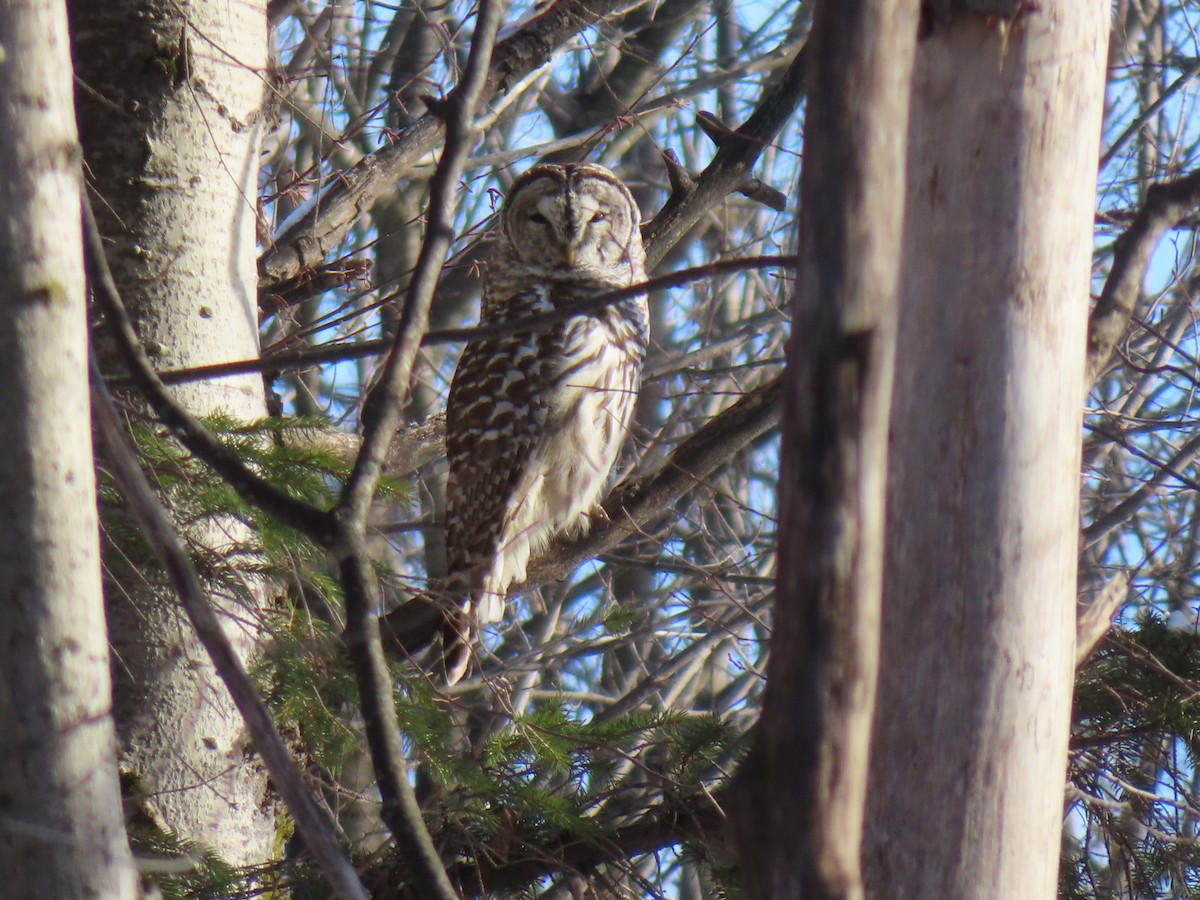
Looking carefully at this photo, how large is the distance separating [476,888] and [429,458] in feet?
7.12

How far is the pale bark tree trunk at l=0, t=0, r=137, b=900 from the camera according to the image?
4.51 ft

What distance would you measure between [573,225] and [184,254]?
2284mm

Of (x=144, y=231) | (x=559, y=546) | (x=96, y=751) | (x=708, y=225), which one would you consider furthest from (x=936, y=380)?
(x=708, y=225)

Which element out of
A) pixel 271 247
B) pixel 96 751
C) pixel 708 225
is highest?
pixel 708 225

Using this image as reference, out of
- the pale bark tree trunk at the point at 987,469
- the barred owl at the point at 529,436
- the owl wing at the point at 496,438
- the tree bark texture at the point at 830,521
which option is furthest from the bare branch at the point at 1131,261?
the owl wing at the point at 496,438

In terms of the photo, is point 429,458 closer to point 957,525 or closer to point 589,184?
point 589,184

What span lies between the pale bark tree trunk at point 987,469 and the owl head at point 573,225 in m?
3.49

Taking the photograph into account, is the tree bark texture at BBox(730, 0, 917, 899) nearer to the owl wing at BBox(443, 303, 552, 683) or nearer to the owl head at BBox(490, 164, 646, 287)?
the owl wing at BBox(443, 303, 552, 683)

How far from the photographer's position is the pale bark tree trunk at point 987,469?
1.79 metres

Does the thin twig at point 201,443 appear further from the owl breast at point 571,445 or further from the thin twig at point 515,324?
the owl breast at point 571,445

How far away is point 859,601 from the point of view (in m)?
1.09

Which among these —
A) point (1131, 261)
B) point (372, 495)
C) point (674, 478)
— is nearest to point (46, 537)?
point (372, 495)

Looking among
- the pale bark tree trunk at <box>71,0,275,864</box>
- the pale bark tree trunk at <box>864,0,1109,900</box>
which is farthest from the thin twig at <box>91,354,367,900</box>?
the pale bark tree trunk at <box>71,0,275,864</box>

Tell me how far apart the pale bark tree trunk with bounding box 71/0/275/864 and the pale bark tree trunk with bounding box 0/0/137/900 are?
166 cm
